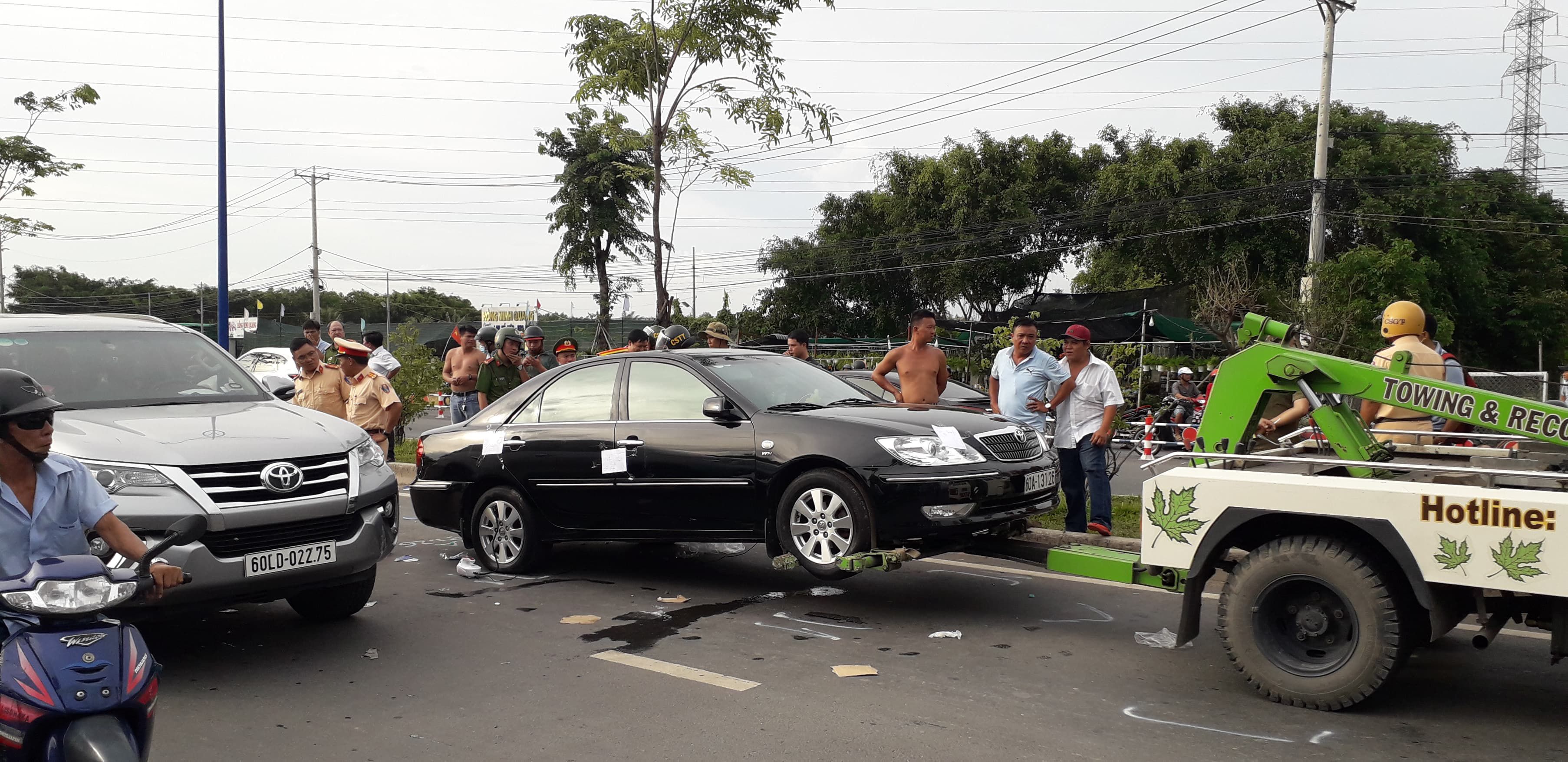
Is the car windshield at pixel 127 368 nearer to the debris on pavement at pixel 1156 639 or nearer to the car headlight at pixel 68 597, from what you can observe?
the car headlight at pixel 68 597

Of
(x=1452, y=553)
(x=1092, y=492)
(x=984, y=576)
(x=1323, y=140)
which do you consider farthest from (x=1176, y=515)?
(x=1323, y=140)

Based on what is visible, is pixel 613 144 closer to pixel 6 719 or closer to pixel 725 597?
pixel 725 597

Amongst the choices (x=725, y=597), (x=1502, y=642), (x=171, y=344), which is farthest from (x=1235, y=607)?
(x=171, y=344)

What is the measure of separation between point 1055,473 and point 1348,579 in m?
2.50

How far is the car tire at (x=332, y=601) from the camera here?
257 inches

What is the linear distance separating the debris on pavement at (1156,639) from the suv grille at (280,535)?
160 inches

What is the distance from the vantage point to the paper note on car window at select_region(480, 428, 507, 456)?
7.97 metres

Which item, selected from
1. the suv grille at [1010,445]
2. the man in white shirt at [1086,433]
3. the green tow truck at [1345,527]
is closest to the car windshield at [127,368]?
the suv grille at [1010,445]

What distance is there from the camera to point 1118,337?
2541 centimetres

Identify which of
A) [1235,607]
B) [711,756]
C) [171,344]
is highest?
[171,344]

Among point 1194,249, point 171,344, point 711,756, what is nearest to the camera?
point 711,756

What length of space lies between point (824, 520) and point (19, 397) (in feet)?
13.8

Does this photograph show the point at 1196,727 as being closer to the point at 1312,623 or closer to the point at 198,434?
the point at 1312,623

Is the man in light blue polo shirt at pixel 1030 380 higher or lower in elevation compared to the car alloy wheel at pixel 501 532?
higher
